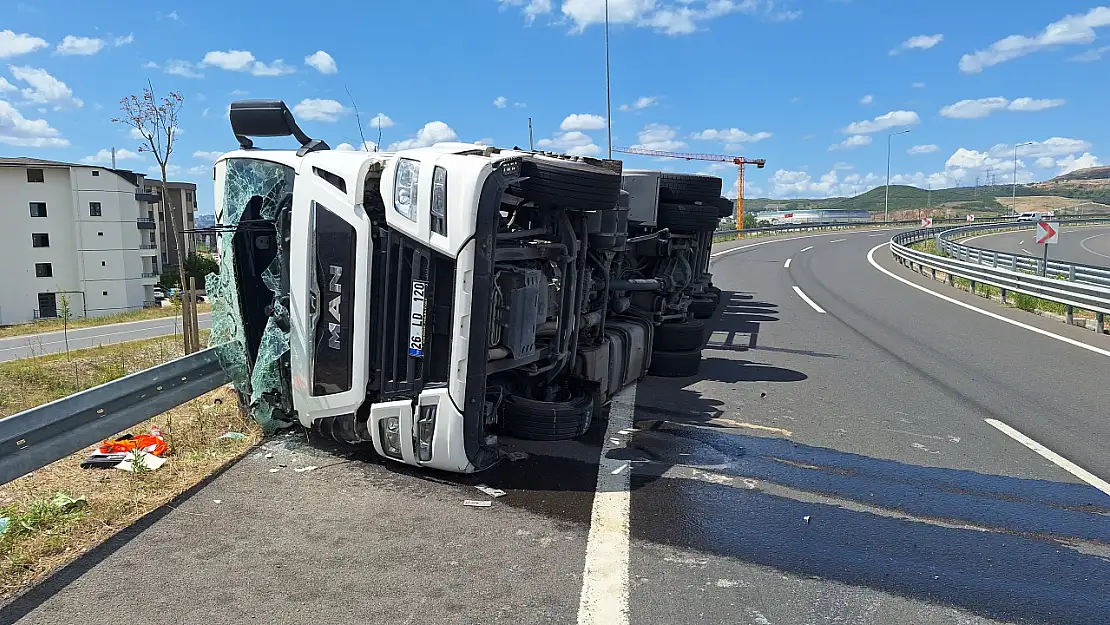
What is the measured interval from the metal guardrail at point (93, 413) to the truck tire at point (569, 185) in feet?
8.64

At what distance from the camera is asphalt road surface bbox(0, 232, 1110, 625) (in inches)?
126

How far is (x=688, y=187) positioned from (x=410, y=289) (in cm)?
539

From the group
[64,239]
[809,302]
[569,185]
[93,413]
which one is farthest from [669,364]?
[64,239]

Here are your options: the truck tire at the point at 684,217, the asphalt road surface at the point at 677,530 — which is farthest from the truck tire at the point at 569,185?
the truck tire at the point at 684,217

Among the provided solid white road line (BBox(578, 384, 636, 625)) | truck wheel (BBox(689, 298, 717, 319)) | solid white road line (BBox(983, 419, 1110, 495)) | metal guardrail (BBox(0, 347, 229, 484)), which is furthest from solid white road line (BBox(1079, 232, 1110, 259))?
metal guardrail (BBox(0, 347, 229, 484))

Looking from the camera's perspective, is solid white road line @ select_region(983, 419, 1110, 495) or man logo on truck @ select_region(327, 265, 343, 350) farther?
solid white road line @ select_region(983, 419, 1110, 495)

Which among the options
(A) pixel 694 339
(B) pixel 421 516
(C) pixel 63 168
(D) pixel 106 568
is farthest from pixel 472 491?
(C) pixel 63 168

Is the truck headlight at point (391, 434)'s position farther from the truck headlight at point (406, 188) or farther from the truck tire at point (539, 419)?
the truck headlight at point (406, 188)

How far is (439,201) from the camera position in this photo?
4.40 metres

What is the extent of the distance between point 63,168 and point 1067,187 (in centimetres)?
21627

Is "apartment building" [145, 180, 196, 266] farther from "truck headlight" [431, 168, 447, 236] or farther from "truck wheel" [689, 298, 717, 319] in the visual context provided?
"truck headlight" [431, 168, 447, 236]

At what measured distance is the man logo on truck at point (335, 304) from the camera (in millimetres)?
4666

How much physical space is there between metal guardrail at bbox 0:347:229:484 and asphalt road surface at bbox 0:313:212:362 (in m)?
18.5

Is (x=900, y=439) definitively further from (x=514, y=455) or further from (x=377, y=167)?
(x=377, y=167)
